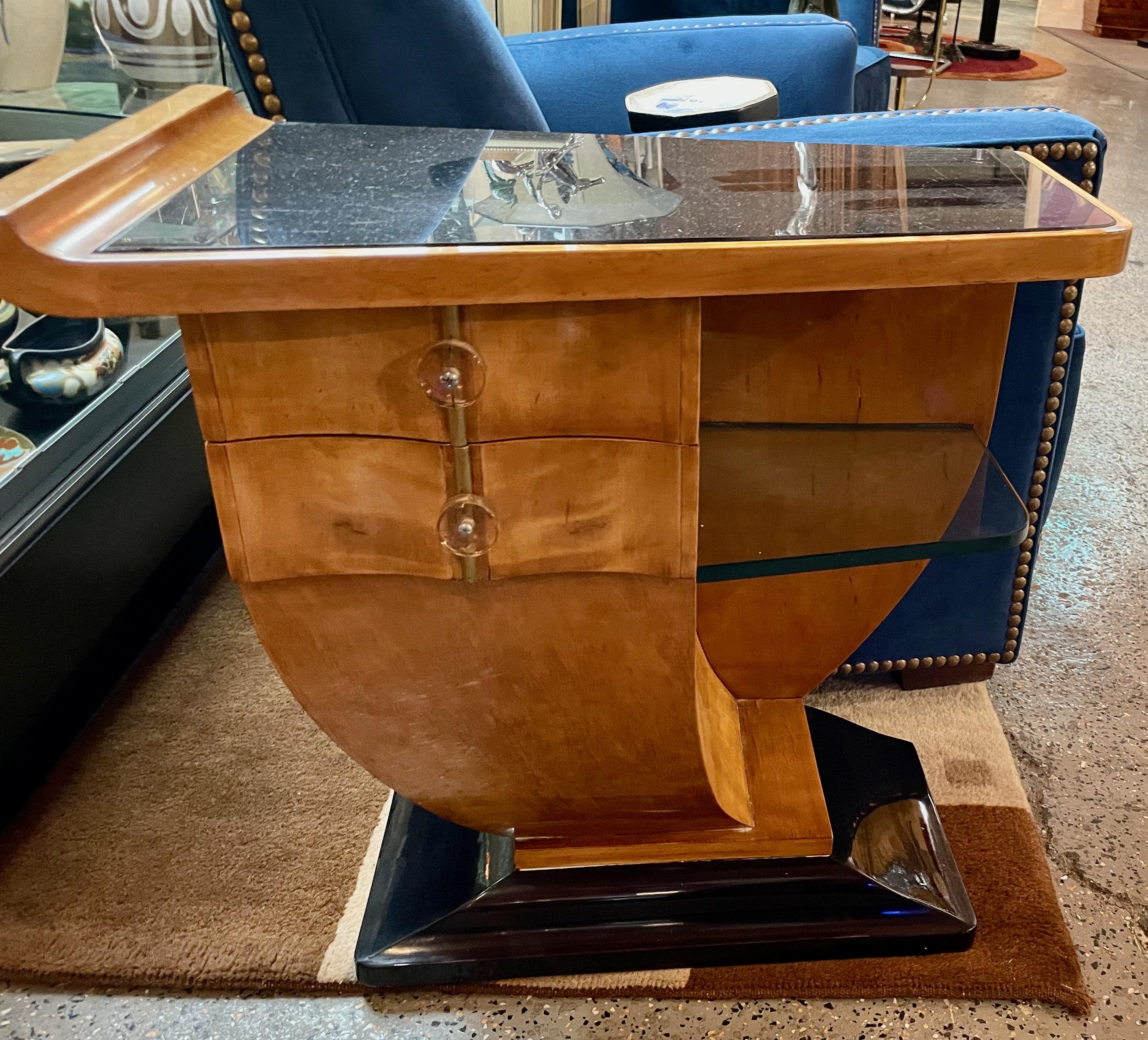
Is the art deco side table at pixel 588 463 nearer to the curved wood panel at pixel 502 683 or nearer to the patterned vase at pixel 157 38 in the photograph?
the curved wood panel at pixel 502 683

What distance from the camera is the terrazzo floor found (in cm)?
82

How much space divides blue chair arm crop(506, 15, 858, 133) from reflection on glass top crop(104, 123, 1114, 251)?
894 millimetres

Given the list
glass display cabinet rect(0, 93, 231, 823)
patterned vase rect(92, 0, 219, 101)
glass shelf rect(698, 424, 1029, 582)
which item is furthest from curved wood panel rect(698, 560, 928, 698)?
patterned vase rect(92, 0, 219, 101)

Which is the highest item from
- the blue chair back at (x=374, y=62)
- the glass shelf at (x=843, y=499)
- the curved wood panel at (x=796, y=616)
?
the blue chair back at (x=374, y=62)

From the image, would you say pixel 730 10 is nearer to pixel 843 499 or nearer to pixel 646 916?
pixel 843 499

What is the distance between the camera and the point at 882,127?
2.94 ft

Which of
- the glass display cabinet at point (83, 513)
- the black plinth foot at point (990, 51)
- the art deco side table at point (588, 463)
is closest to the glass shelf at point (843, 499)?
the art deco side table at point (588, 463)

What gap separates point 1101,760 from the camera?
1078mm

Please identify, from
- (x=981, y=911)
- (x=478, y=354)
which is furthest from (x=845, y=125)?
(x=981, y=911)

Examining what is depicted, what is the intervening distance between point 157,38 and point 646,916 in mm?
1374

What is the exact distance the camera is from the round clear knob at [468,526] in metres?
0.62

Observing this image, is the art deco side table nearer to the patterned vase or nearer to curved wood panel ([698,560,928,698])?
curved wood panel ([698,560,928,698])

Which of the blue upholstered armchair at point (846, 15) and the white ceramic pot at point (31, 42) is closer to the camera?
the white ceramic pot at point (31, 42)

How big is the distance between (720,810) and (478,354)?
1.61 feet
